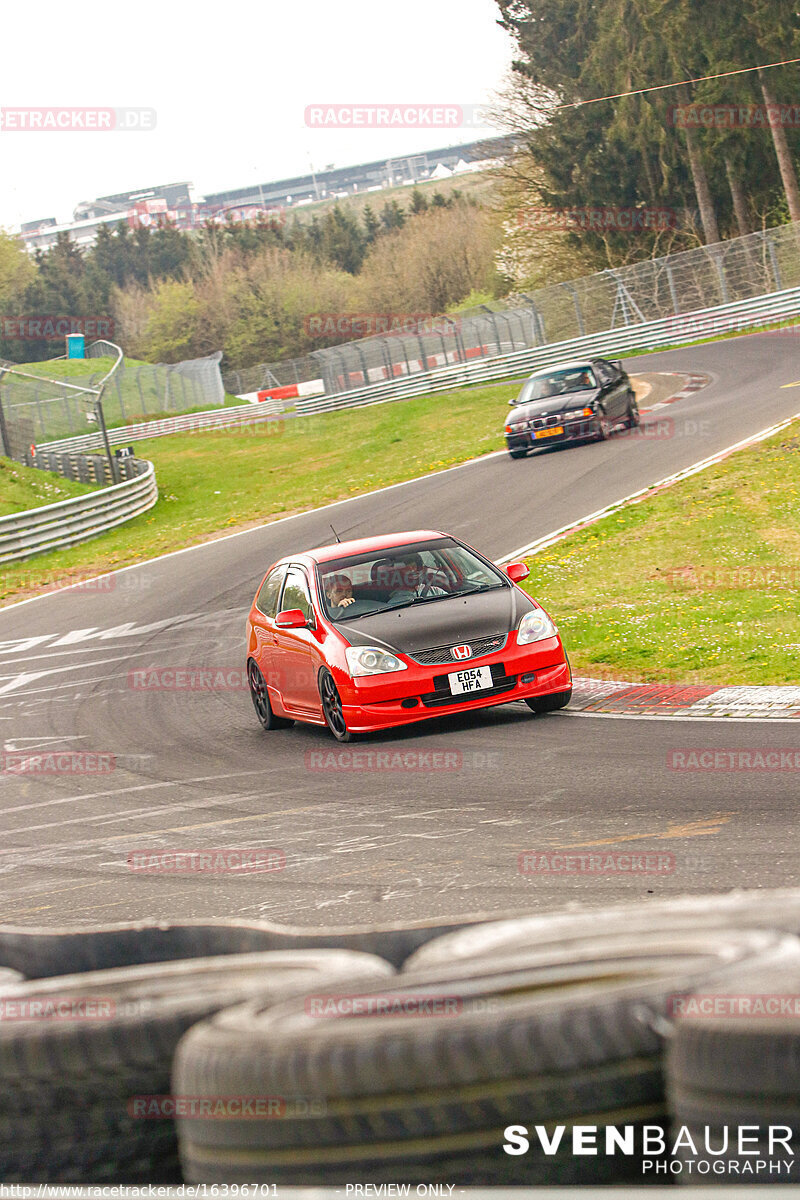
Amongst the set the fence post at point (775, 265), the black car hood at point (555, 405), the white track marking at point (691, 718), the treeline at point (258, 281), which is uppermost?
the treeline at point (258, 281)

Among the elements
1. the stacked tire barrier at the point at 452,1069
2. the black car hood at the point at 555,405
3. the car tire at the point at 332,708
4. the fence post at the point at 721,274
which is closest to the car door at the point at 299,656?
the car tire at the point at 332,708

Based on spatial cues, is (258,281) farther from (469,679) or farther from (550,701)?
(469,679)

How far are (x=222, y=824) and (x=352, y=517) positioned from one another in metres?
17.8

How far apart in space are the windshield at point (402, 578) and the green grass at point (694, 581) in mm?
1570

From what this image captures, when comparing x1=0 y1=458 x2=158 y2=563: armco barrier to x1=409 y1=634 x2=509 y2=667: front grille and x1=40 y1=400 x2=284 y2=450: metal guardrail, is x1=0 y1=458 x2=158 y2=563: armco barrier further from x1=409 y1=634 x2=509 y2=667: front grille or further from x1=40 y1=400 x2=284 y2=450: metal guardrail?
x1=40 y1=400 x2=284 y2=450: metal guardrail

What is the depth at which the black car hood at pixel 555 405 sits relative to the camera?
92.7 ft

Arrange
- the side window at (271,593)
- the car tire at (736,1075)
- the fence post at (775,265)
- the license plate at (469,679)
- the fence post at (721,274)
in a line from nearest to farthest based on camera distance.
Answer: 1. the car tire at (736,1075)
2. the license plate at (469,679)
3. the side window at (271,593)
4. the fence post at (775,265)
5. the fence post at (721,274)

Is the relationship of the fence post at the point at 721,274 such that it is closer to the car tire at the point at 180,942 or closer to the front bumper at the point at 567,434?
the front bumper at the point at 567,434

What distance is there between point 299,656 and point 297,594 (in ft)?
2.55

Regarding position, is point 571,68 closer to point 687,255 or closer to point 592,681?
point 687,255

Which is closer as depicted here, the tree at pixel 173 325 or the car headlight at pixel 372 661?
the car headlight at pixel 372 661

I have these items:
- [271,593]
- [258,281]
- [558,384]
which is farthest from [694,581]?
[258,281]

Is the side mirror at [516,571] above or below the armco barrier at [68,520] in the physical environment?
below

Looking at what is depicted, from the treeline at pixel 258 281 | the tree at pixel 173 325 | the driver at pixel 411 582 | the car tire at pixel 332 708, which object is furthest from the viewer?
the tree at pixel 173 325
